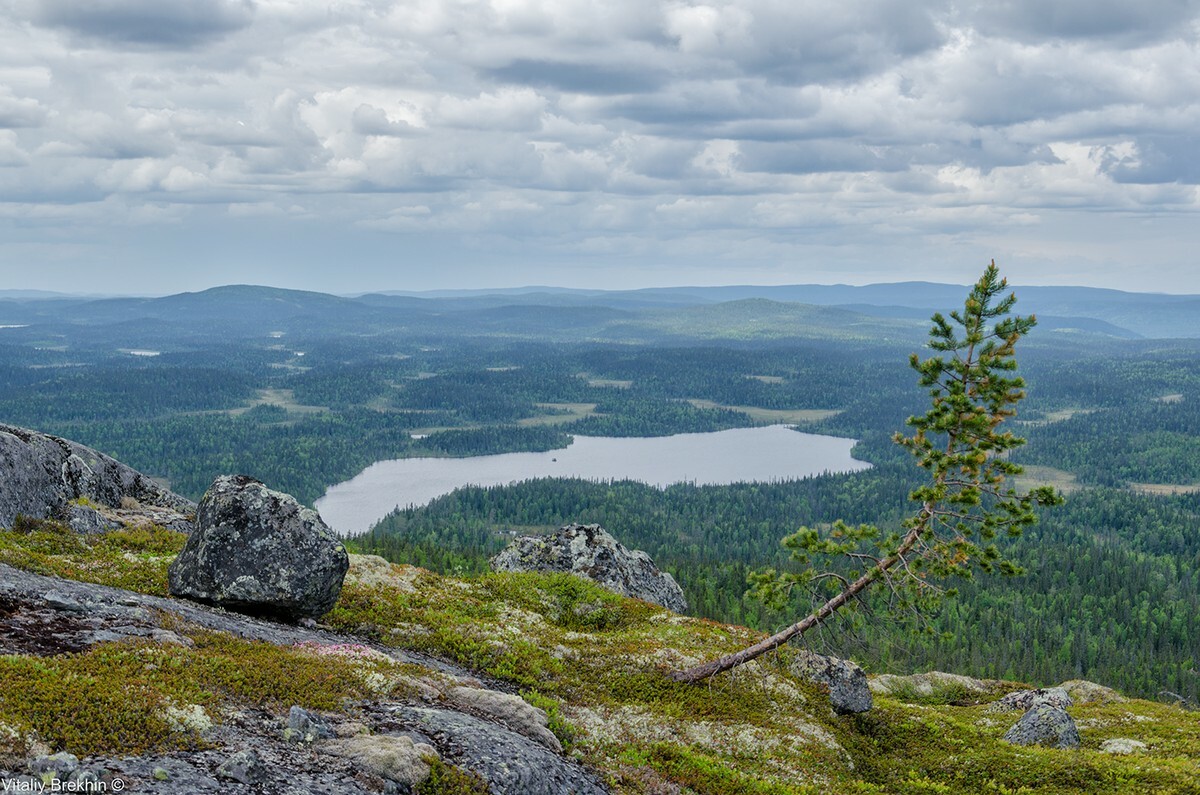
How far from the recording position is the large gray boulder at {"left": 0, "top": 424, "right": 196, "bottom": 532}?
122 ft

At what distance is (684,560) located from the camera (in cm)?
16412

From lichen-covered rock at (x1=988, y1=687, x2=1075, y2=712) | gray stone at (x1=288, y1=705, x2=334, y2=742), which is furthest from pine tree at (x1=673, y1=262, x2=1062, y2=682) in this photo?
lichen-covered rock at (x1=988, y1=687, x2=1075, y2=712)

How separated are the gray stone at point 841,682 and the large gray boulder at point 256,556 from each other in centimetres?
2128

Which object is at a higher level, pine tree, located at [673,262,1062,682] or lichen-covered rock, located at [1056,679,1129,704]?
pine tree, located at [673,262,1062,682]

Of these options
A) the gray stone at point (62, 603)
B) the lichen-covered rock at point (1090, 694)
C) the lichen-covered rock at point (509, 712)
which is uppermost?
the gray stone at point (62, 603)

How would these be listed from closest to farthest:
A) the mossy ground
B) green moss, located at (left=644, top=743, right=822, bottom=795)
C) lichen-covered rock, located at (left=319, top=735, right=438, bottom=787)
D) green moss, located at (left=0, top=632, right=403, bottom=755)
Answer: green moss, located at (left=0, top=632, right=403, bottom=755), lichen-covered rock, located at (left=319, top=735, right=438, bottom=787), the mossy ground, green moss, located at (left=644, top=743, right=822, bottom=795)

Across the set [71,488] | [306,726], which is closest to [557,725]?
[306,726]

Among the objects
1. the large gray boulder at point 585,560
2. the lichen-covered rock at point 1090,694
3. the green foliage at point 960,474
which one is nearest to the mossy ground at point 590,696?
the green foliage at point 960,474

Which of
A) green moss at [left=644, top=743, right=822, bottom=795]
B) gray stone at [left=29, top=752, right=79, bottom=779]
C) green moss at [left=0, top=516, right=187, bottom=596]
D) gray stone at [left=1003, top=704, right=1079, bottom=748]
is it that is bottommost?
gray stone at [left=1003, top=704, right=1079, bottom=748]

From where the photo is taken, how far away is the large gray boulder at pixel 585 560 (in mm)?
60188

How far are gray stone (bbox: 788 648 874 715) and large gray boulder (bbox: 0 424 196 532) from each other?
34.3 meters

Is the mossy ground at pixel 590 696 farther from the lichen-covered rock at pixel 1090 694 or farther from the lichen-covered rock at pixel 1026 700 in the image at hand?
the lichen-covered rock at pixel 1090 694

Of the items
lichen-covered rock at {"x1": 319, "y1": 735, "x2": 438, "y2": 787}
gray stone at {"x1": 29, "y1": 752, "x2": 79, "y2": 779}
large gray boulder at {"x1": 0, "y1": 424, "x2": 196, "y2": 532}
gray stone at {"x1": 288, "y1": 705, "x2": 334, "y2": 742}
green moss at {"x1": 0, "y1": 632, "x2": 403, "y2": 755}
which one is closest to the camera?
gray stone at {"x1": 29, "y1": 752, "x2": 79, "y2": 779}

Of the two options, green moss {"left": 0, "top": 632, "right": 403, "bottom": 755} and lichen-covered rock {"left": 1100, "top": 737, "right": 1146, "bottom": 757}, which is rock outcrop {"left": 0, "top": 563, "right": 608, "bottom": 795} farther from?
lichen-covered rock {"left": 1100, "top": 737, "right": 1146, "bottom": 757}
